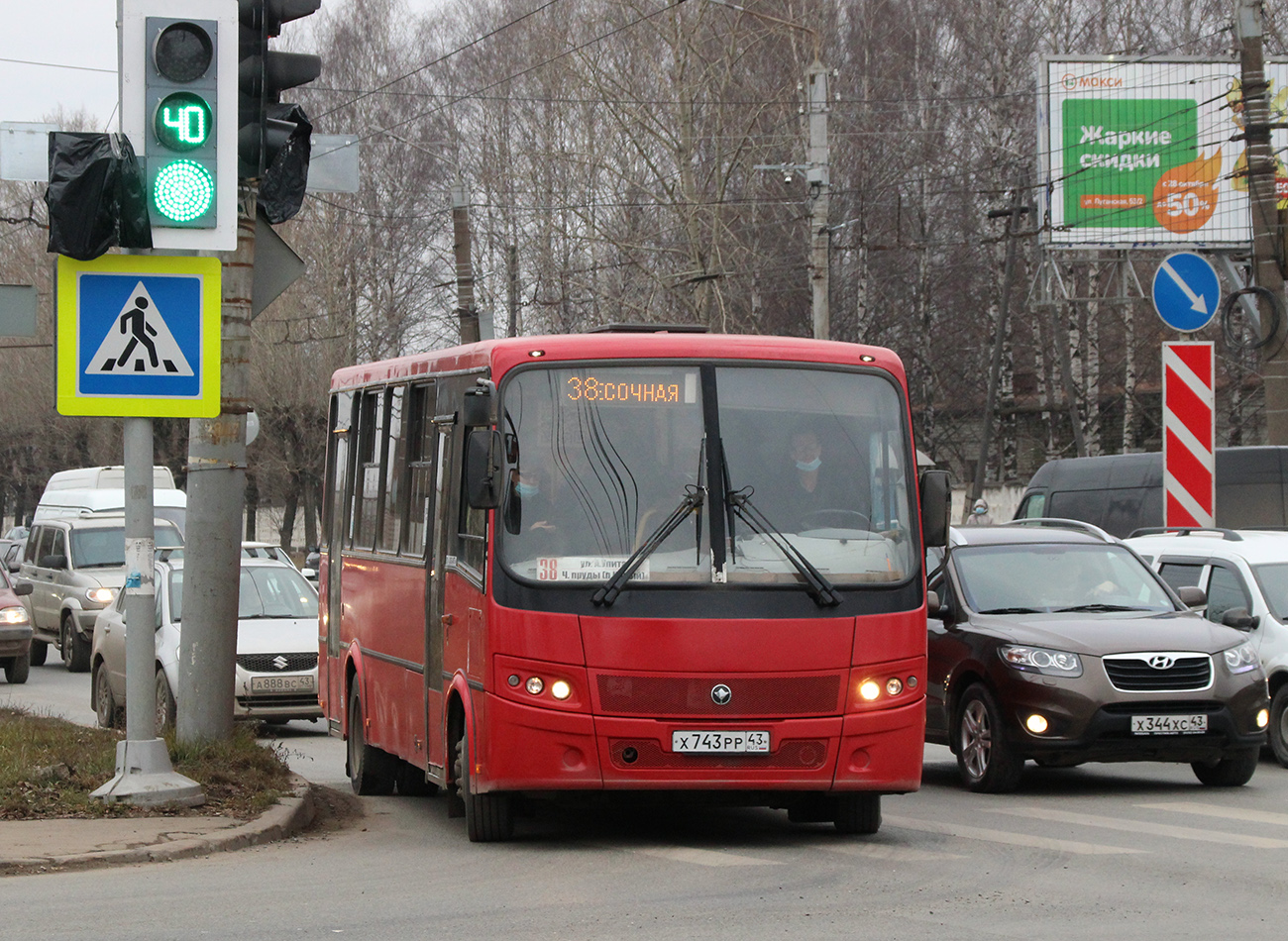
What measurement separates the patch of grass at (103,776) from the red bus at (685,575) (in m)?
1.20

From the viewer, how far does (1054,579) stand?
13.7m

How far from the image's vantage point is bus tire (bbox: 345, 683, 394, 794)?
13023 millimetres

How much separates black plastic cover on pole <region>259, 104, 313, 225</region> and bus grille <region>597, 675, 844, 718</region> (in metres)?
3.59

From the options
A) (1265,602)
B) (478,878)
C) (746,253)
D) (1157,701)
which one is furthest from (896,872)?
(746,253)

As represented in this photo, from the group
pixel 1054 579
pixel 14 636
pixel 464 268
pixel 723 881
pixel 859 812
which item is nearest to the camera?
pixel 723 881

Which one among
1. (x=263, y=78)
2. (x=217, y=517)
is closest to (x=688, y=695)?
(x=263, y=78)

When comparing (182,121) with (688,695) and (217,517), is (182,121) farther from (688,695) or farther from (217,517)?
(688,695)

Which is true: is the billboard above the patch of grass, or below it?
above

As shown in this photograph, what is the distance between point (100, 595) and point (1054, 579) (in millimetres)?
17179

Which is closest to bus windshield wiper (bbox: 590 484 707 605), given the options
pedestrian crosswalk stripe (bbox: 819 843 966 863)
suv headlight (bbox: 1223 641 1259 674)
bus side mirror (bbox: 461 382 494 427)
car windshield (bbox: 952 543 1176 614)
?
bus side mirror (bbox: 461 382 494 427)

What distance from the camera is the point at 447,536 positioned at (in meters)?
10.6

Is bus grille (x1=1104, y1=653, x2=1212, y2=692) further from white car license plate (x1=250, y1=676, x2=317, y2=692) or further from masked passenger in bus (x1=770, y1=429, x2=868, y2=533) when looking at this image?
white car license plate (x1=250, y1=676, x2=317, y2=692)

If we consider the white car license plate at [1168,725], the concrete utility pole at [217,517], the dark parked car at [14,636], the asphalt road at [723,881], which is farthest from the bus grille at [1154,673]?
the dark parked car at [14,636]

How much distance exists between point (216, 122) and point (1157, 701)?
6.63 m
